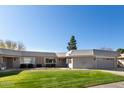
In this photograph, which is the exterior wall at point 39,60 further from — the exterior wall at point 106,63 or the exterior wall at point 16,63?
the exterior wall at point 106,63

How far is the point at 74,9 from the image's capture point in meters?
15.7

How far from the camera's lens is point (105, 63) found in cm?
2517

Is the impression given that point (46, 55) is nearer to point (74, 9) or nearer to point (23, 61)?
point (23, 61)

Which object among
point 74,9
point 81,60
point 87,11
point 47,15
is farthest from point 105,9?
point 81,60

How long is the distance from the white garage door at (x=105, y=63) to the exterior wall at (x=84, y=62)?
2.90ft

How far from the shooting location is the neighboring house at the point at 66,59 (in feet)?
79.3

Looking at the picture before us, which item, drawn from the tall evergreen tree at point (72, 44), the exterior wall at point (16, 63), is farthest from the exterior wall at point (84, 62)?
the tall evergreen tree at point (72, 44)

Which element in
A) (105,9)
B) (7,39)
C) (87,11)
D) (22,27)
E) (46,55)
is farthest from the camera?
(7,39)

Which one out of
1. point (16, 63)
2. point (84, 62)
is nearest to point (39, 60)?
point (16, 63)

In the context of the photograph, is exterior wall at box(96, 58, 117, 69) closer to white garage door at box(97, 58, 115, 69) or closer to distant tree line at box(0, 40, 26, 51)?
white garage door at box(97, 58, 115, 69)

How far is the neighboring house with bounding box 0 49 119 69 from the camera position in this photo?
24.2 metres

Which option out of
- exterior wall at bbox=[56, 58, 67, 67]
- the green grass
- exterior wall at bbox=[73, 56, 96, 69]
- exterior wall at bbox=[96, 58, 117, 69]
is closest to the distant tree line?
exterior wall at bbox=[56, 58, 67, 67]

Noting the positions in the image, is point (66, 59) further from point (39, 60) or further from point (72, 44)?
point (72, 44)

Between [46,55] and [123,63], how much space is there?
12.2 metres
